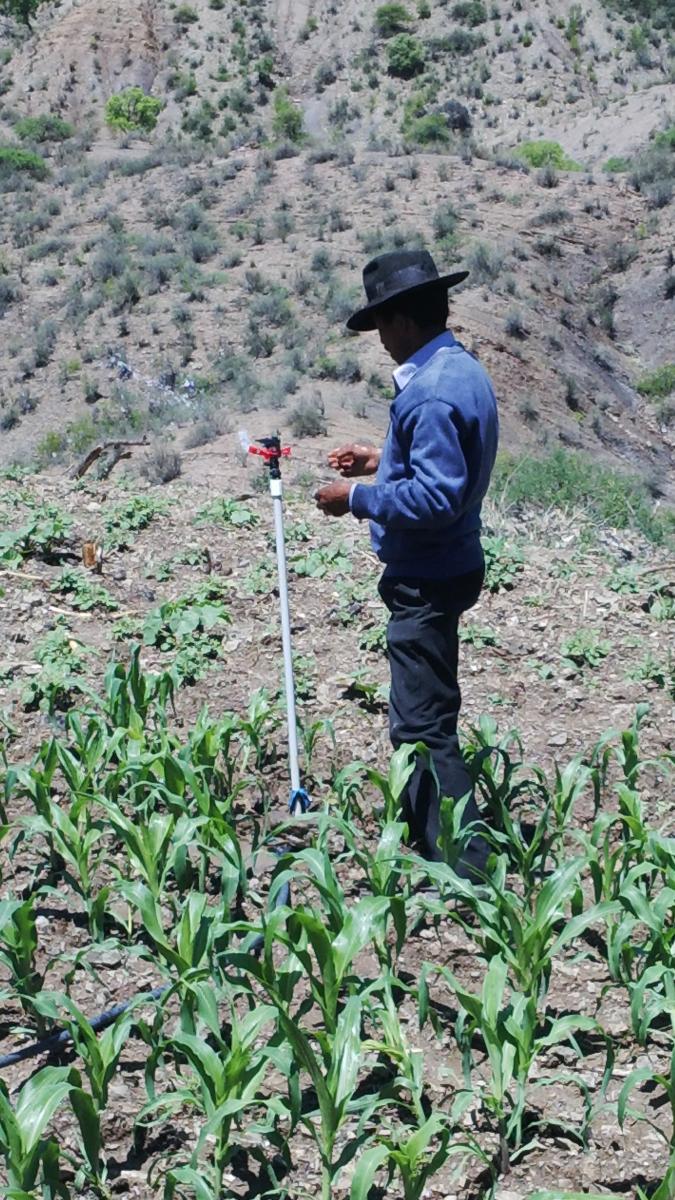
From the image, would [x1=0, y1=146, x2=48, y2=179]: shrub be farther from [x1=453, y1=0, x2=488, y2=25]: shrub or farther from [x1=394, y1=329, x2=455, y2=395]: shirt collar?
[x1=453, y1=0, x2=488, y2=25]: shrub

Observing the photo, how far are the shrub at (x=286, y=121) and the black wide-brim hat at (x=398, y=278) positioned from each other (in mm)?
33909

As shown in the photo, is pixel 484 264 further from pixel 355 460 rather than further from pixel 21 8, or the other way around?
pixel 21 8

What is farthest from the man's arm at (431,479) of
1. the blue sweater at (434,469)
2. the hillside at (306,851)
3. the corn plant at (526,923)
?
the corn plant at (526,923)

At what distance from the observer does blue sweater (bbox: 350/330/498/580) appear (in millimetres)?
4023

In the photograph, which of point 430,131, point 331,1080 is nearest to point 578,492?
point 331,1080

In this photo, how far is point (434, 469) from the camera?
4.02 metres

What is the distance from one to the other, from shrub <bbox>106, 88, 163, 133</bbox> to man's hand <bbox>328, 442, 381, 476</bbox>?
4679 centimetres

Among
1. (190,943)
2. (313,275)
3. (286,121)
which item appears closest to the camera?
(190,943)

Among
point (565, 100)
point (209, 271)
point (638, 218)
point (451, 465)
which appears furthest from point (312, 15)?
point (451, 465)

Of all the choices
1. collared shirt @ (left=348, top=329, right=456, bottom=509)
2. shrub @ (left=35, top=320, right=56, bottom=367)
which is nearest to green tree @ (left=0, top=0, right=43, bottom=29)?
shrub @ (left=35, top=320, right=56, bottom=367)

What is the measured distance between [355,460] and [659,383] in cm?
1854

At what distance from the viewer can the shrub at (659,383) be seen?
72.8ft

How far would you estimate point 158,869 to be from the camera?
14.3 feet

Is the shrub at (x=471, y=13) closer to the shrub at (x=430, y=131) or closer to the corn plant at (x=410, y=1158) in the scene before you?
the shrub at (x=430, y=131)
